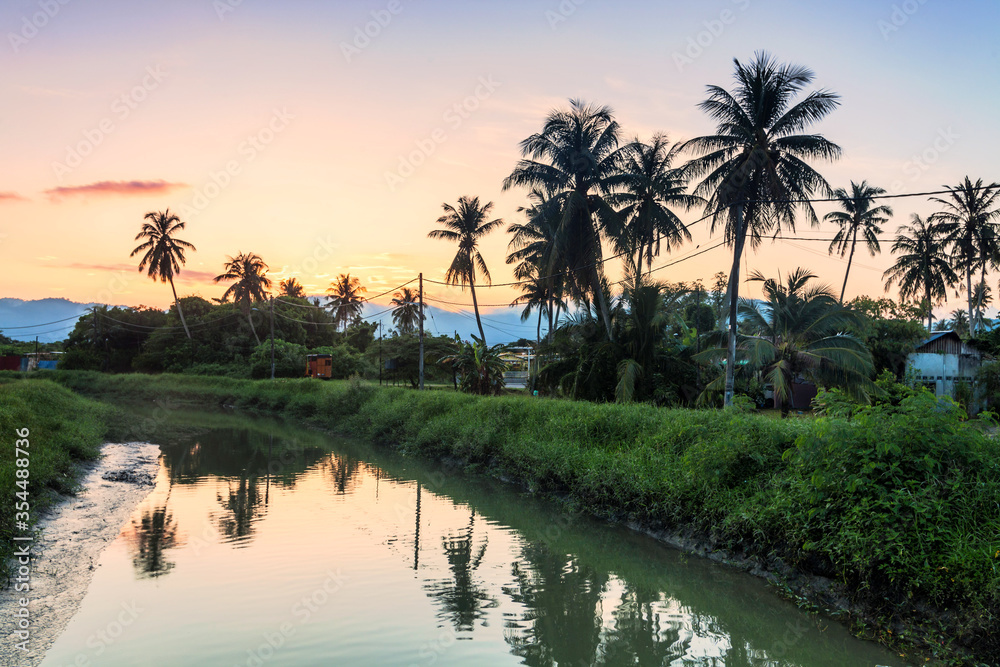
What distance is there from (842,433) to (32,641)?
9.55 meters

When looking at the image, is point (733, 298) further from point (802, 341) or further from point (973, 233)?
point (973, 233)

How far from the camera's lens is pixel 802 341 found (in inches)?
878

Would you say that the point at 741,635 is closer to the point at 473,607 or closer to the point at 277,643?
the point at 473,607

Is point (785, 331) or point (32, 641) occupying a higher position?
point (785, 331)

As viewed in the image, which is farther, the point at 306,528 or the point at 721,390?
the point at 721,390

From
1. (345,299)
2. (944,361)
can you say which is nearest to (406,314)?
(345,299)

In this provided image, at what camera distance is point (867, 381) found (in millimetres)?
19250

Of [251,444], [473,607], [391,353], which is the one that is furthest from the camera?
[391,353]

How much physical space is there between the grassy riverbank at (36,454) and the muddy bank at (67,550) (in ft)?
1.14

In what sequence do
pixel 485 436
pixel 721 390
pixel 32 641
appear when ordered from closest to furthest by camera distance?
pixel 32 641
pixel 485 436
pixel 721 390

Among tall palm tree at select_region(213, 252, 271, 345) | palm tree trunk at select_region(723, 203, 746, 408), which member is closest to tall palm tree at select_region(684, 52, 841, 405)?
palm tree trunk at select_region(723, 203, 746, 408)

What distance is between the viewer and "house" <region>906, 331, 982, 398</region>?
84.4ft

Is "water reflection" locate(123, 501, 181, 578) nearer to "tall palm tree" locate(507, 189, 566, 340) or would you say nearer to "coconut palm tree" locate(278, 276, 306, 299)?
"tall palm tree" locate(507, 189, 566, 340)

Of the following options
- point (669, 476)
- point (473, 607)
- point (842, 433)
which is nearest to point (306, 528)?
point (473, 607)
